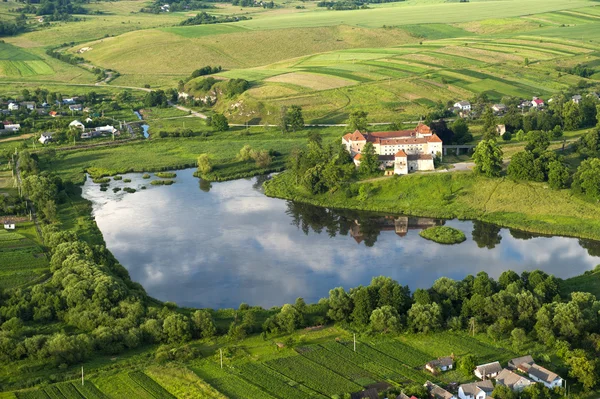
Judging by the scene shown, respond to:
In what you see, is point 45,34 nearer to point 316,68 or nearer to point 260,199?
point 316,68

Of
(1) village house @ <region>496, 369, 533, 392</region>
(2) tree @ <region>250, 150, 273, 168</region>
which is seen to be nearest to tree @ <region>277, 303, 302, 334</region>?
(1) village house @ <region>496, 369, 533, 392</region>


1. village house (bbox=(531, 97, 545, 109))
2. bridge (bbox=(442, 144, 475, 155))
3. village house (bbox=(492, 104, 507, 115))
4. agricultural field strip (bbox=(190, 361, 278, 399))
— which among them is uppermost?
village house (bbox=(531, 97, 545, 109))

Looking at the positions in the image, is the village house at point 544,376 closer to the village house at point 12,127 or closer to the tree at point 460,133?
the tree at point 460,133

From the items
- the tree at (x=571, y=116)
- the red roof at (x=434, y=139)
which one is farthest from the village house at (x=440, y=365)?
the tree at (x=571, y=116)

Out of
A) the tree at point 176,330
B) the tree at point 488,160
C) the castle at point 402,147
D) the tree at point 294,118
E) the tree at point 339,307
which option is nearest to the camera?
the tree at point 176,330

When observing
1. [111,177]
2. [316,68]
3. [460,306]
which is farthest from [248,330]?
[316,68]

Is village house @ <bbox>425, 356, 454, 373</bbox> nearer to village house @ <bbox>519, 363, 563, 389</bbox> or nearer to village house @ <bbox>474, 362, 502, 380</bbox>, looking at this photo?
village house @ <bbox>474, 362, 502, 380</bbox>

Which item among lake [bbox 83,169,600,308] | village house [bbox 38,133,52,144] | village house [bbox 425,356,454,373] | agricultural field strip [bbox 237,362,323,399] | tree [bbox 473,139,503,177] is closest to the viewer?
agricultural field strip [bbox 237,362,323,399]
